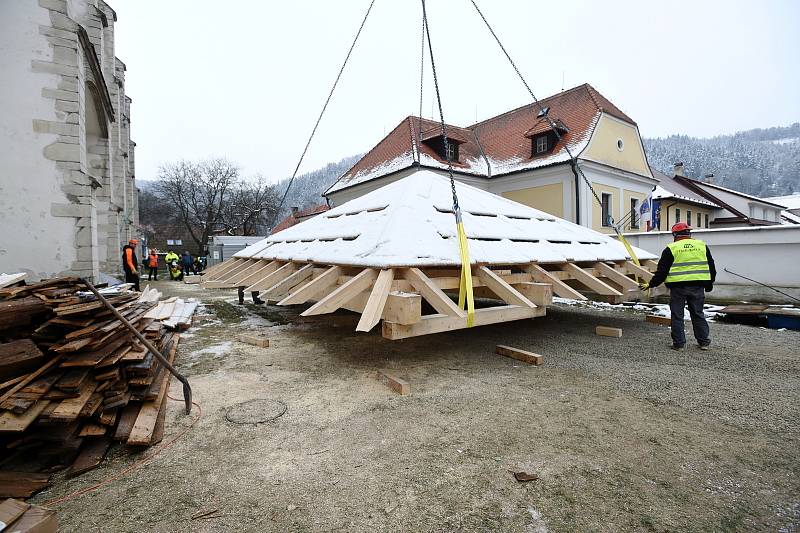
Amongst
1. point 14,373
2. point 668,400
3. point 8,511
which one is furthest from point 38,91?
point 668,400

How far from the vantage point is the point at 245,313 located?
8.55 metres

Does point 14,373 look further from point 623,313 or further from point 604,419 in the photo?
point 623,313

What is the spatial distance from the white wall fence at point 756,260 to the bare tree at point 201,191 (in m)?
41.7

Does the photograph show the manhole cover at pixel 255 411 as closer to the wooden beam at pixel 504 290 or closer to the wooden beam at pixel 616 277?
the wooden beam at pixel 504 290

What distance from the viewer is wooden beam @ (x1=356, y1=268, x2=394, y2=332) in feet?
11.0

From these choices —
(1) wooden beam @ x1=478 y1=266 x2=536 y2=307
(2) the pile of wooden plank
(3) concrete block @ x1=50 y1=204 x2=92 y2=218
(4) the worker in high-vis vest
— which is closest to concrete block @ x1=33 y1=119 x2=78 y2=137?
(3) concrete block @ x1=50 y1=204 x2=92 y2=218

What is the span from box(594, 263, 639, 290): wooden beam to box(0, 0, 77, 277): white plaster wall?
9990mm

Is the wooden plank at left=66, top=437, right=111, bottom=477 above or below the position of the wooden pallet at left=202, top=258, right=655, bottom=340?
below

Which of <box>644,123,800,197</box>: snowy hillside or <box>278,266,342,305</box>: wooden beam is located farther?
<box>644,123,800,197</box>: snowy hillside

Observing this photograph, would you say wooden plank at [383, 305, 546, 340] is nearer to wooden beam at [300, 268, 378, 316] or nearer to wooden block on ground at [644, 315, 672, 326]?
wooden beam at [300, 268, 378, 316]

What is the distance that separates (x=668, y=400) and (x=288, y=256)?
5359 millimetres

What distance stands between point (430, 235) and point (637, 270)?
411 cm

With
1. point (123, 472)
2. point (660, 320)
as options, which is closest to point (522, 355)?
point (660, 320)

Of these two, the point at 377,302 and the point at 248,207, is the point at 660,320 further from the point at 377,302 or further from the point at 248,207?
the point at 248,207
